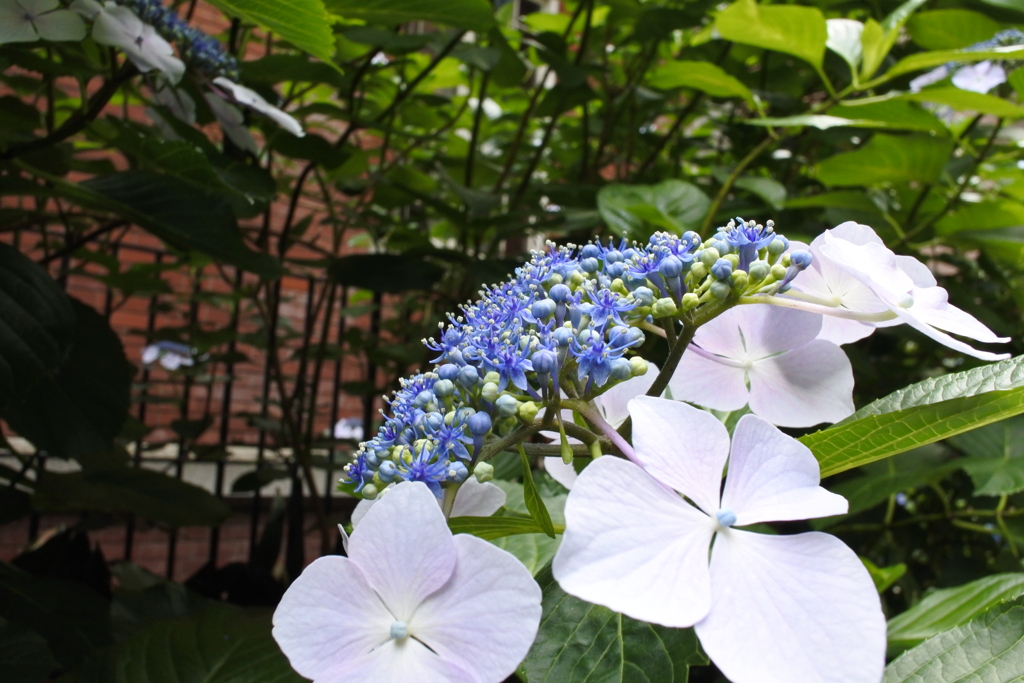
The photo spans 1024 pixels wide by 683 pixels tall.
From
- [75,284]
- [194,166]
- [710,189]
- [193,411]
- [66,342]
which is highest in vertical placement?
[710,189]

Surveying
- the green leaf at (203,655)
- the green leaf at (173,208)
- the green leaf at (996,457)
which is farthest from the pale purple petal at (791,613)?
the green leaf at (173,208)

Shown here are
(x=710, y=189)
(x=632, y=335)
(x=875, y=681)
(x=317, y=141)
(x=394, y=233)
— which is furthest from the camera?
(x=394, y=233)

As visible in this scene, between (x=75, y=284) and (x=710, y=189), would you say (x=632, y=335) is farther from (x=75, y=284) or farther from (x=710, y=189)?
(x=75, y=284)

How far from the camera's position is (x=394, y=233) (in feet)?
7.18

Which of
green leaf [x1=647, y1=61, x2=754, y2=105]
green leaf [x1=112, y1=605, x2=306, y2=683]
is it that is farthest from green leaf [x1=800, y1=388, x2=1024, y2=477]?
green leaf [x1=647, y1=61, x2=754, y2=105]

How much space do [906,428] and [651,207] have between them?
0.80 meters

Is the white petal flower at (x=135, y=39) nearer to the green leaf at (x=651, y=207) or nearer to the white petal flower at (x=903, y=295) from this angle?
the green leaf at (x=651, y=207)

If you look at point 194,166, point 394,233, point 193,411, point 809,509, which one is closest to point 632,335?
point 809,509

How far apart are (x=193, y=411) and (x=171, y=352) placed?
168 centimetres

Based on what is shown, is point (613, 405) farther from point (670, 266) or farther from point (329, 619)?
point (329, 619)

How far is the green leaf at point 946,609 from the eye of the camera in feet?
2.67

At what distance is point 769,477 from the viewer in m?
0.38

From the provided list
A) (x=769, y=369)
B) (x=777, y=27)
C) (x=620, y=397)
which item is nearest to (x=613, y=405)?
(x=620, y=397)

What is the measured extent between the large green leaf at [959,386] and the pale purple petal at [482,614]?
0.28m
